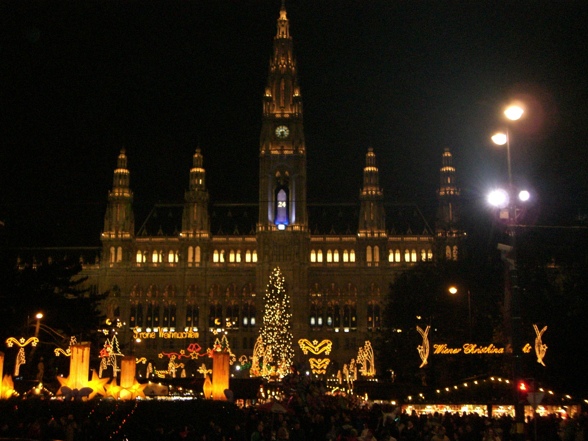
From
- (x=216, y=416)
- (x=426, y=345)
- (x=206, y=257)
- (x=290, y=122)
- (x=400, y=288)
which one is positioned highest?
(x=290, y=122)

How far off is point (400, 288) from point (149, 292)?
48.6m

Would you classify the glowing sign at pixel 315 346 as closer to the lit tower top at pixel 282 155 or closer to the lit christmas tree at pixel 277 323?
the lit christmas tree at pixel 277 323

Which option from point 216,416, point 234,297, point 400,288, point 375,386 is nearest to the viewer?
point 216,416

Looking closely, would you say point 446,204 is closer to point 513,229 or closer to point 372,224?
point 372,224

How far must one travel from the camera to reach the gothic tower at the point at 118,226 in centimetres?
11594

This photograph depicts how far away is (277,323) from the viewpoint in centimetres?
10694

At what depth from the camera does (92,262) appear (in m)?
121

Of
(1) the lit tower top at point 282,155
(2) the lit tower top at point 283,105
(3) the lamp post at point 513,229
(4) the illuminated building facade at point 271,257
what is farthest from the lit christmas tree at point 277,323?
(3) the lamp post at point 513,229

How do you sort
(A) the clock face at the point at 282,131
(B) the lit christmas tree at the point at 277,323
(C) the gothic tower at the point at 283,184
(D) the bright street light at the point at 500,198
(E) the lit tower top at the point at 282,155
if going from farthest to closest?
(A) the clock face at the point at 282,131, (E) the lit tower top at the point at 282,155, (C) the gothic tower at the point at 283,184, (B) the lit christmas tree at the point at 277,323, (D) the bright street light at the point at 500,198

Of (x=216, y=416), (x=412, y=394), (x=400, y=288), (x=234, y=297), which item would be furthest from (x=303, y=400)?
(x=234, y=297)

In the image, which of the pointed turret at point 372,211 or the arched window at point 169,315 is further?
the pointed turret at point 372,211

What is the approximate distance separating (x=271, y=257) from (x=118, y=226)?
69.8ft

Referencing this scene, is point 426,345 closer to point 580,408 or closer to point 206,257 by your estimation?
point 580,408

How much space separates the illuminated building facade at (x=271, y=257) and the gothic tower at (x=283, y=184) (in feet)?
0.43
